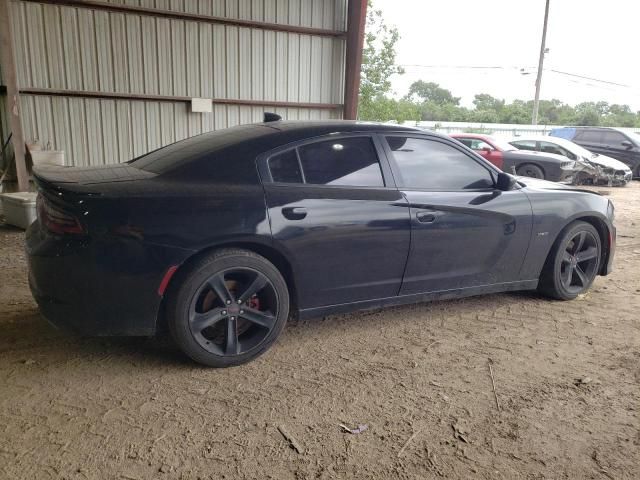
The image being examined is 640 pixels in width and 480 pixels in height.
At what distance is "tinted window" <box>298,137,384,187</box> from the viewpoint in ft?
11.1

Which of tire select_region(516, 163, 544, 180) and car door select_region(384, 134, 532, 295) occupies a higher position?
car door select_region(384, 134, 532, 295)

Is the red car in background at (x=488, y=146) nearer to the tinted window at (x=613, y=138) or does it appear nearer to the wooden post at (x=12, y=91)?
the tinted window at (x=613, y=138)

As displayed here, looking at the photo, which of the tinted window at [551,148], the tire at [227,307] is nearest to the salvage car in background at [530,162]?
the tinted window at [551,148]

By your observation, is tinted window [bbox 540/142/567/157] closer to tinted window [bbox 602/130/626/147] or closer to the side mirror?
tinted window [bbox 602/130/626/147]

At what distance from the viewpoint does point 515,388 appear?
3035 millimetres

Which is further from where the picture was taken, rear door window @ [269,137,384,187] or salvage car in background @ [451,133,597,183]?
salvage car in background @ [451,133,597,183]

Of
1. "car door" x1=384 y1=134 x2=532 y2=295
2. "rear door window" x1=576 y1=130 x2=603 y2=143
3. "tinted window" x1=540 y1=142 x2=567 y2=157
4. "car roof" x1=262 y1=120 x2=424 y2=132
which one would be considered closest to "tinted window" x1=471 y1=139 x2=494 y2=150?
"tinted window" x1=540 y1=142 x2=567 y2=157

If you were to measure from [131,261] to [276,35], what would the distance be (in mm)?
8549

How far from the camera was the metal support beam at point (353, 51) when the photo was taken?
10289 millimetres

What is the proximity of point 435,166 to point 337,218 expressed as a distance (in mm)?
1004

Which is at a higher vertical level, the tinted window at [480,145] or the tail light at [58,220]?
the tail light at [58,220]

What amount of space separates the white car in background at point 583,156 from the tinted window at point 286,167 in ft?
41.3

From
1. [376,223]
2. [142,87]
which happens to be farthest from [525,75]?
[376,223]

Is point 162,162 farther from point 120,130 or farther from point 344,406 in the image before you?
point 120,130
